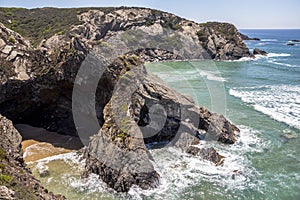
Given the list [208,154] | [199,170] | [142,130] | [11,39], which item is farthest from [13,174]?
[11,39]

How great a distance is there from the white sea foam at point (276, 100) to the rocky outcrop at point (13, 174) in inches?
807

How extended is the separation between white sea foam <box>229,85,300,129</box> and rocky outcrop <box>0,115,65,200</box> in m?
20.5

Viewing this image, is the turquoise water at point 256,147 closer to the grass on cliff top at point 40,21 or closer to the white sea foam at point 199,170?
the white sea foam at point 199,170

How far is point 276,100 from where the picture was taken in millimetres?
31672

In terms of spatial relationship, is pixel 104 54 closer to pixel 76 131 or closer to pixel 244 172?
pixel 76 131

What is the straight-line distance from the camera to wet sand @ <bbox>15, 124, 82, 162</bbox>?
16888 mm

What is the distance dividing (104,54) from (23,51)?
19.1ft

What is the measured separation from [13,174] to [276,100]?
96.8ft

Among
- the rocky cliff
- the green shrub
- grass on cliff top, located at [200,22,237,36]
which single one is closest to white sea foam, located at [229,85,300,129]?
the rocky cliff

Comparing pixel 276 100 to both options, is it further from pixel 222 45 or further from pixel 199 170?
pixel 222 45

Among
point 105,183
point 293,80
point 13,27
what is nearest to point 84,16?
point 13,27

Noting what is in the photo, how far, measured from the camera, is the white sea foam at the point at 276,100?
25703 mm

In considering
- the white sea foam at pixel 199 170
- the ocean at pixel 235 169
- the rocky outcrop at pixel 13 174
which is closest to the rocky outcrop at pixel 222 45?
the ocean at pixel 235 169

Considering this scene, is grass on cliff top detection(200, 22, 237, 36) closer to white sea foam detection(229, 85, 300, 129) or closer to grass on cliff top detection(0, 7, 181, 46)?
grass on cliff top detection(0, 7, 181, 46)
